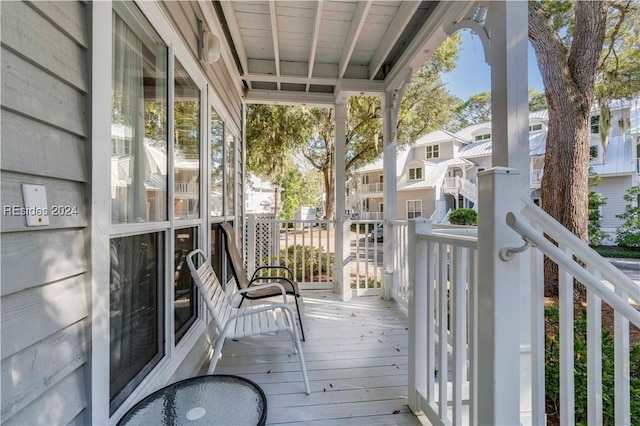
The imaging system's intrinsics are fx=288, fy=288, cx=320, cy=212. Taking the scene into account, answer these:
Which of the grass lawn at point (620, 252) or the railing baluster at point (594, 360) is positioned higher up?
the railing baluster at point (594, 360)

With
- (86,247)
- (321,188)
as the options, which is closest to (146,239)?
(86,247)

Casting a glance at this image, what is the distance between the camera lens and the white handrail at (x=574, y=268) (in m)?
0.81

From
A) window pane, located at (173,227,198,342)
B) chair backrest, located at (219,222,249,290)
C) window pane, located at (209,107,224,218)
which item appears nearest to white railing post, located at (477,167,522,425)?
window pane, located at (173,227,198,342)

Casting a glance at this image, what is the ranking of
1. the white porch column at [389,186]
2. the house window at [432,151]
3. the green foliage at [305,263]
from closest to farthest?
the white porch column at [389,186] < the green foliage at [305,263] < the house window at [432,151]

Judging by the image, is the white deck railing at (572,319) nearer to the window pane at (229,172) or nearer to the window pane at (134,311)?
the window pane at (134,311)

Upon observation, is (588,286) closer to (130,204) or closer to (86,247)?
(86,247)

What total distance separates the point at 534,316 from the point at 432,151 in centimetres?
1779

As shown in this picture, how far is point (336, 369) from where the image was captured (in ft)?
7.33

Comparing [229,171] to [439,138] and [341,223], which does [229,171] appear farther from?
[439,138]

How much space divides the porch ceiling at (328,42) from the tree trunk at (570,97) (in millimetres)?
2120

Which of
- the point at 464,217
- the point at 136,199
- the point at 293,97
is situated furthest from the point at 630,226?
the point at 136,199

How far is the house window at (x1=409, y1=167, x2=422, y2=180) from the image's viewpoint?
16.9m

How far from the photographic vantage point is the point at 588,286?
893 millimetres

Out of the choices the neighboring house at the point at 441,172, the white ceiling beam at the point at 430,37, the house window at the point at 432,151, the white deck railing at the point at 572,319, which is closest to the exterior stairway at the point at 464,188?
the neighboring house at the point at 441,172
